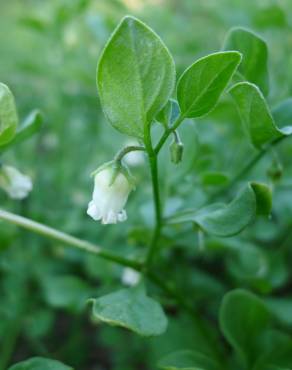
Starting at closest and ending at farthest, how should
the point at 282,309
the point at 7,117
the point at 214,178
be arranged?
the point at 7,117
the point at 214,178
the point at 282,309

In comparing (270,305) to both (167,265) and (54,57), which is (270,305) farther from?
(54,57)

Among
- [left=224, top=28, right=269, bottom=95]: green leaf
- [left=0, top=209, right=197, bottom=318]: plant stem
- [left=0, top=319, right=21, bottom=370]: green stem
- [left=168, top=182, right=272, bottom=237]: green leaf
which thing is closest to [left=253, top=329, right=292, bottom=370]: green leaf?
[left=0, top=209, right=197, bottom=318]: plant stem

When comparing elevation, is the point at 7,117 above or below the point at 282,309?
above

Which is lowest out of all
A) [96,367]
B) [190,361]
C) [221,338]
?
[96,367]

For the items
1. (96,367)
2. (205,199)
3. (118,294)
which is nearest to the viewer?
(118,294)

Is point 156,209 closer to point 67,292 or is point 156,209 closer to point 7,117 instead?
point 7,117

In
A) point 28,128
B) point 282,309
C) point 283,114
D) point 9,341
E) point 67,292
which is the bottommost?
point 9,341

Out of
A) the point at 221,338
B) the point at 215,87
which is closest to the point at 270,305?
the point at 221,338

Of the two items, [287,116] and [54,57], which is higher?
[287,116]

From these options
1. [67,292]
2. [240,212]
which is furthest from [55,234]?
[67,292]
